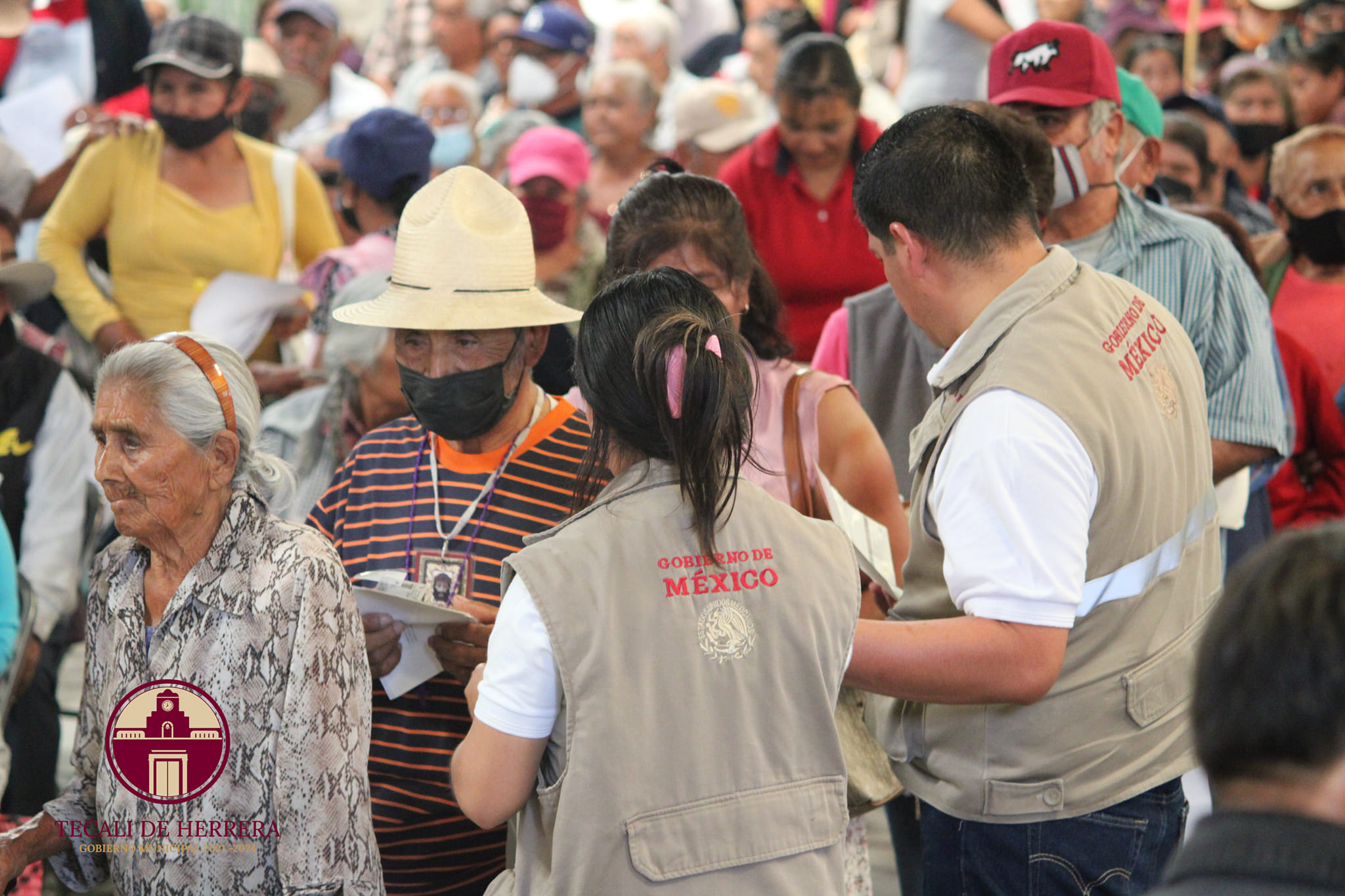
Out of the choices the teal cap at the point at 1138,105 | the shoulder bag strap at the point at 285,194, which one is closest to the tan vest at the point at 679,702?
the teal cap at the point at 1138,105

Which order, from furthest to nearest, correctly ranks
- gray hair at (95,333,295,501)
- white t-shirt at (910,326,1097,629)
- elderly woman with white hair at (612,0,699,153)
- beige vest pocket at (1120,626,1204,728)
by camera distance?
elderly woman with white hair at (612,0,699,153)
gray hair at (95,333,295,501)
beige vest pocket at (1120,626,1204,728)
white t-shirt at (910,326,1097,629)

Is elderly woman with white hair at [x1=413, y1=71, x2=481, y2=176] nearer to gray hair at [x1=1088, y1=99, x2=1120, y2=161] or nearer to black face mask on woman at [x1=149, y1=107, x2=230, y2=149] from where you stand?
black face mask on woman at [x1=149, y1=107, x2=230, y2=149]

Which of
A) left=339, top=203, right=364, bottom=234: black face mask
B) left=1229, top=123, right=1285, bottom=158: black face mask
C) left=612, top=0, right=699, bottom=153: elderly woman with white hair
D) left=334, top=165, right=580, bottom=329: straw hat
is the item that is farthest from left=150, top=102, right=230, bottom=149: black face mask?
left=1229, top=123, right=1285, bottom=158: black face mask

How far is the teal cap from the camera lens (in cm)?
339

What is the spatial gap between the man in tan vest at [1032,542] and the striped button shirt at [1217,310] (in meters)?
0.77

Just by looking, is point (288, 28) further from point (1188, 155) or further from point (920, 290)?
point (920, 290)

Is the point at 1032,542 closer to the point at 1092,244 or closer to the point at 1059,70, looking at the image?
the point at 1092,244

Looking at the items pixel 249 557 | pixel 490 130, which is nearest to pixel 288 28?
pixel 490 130

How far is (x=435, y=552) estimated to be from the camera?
95.0 inches

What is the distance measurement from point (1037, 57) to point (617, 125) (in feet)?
9.83

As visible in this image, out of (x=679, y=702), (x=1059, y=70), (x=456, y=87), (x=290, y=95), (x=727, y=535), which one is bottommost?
(x=456, y=87)

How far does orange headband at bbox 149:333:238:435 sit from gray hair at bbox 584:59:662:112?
12.6 feet

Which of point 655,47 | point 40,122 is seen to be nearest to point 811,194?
point 40,122

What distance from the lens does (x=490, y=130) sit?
19.2 ft
